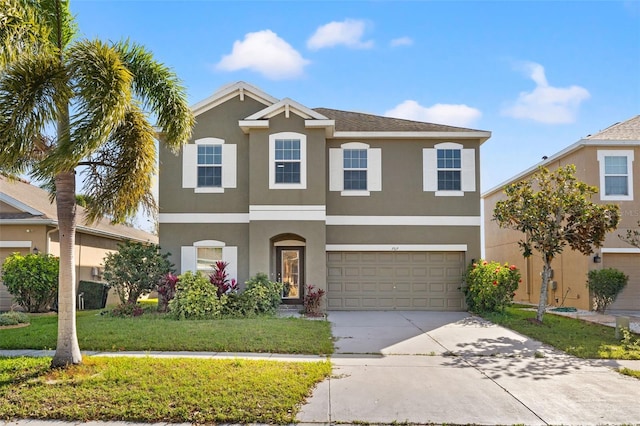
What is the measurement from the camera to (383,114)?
781 inches

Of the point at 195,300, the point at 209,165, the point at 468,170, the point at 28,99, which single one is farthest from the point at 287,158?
the point at 28,99

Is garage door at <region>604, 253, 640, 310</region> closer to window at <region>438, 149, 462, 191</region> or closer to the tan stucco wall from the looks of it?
the tan stucco wall

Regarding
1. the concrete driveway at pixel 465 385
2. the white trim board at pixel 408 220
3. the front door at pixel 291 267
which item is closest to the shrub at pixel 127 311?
the front door at pixel 291 267

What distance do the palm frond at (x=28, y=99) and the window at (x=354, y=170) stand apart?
420 inches

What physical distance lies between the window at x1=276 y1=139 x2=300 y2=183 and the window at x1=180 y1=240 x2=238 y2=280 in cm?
298

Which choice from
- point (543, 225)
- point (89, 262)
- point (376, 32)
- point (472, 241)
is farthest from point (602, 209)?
point (89, 262)

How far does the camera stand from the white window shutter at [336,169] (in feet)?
56.5

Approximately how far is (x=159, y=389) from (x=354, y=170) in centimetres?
1156

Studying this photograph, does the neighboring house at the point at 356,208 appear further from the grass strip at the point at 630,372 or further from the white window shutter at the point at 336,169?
the grass strip at the point at 630,372

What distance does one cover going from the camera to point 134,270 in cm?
1552

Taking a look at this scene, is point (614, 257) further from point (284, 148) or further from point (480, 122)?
point (284, 148)

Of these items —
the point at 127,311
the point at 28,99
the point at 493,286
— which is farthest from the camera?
the point at 493,286

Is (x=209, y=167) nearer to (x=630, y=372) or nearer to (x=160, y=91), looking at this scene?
(x=160, y=91)

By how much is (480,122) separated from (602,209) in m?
6.20
